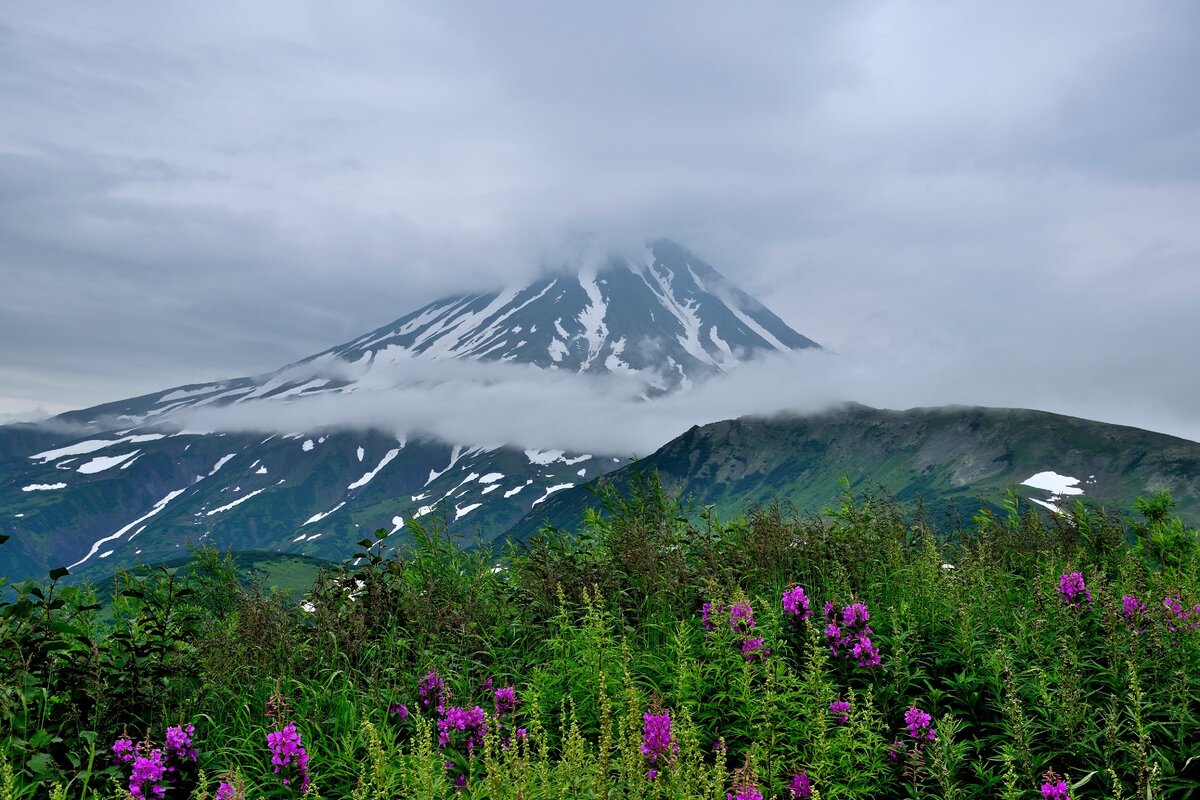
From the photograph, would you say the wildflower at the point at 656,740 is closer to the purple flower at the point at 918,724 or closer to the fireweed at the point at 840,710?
the fireweed at the point at 840,710

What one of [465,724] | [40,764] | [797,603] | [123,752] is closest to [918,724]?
[797,603]

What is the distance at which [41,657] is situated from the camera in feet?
18.7

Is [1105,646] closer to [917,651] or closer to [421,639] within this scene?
[917,651]

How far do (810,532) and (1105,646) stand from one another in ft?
10.1

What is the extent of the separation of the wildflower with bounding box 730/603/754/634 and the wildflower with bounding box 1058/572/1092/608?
10.2 feet

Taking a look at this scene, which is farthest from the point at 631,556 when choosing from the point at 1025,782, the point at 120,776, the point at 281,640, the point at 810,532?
the point at 120,776

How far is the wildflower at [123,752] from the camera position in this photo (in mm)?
5285

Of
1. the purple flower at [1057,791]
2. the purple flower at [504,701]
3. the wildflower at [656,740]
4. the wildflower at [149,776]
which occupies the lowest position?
the wildflower at [149,776]

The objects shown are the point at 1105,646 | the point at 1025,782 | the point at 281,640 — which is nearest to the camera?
the point at 1025,782

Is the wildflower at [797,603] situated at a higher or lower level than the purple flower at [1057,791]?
higher

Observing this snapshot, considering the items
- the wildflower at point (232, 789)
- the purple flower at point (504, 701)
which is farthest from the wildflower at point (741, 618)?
the wildflower at point (232, 789)

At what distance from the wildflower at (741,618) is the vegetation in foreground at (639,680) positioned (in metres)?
0.03

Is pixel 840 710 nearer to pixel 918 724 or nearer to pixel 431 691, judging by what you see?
pixel 918 724

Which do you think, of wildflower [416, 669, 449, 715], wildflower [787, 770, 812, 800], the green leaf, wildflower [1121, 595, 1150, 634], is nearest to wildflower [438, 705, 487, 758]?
wildflower [416, 669, 449, 715]
